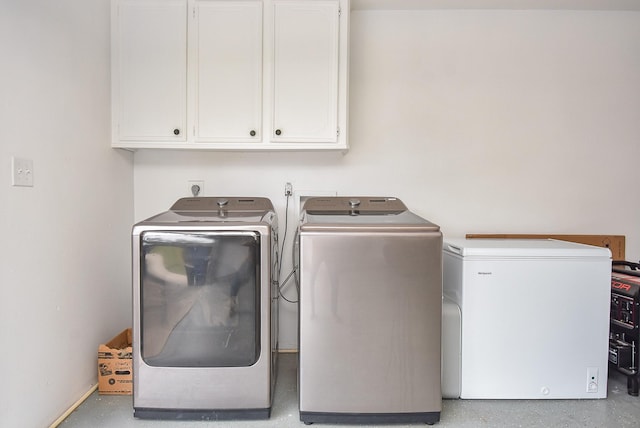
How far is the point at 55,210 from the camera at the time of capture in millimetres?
1617

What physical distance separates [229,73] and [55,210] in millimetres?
1081

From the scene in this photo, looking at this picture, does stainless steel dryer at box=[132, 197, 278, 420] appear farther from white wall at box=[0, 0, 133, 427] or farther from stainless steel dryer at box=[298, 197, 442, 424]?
white wall at box=[0, 0, 133, 427]

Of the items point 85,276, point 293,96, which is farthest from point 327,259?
point 85,276

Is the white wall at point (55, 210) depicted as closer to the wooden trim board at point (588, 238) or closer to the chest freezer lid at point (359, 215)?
the chest freezer lid at point (359, 215)

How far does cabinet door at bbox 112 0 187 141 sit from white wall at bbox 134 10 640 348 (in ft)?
1.04

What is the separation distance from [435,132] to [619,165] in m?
1.20

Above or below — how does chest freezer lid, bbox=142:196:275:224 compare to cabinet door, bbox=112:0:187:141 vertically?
below

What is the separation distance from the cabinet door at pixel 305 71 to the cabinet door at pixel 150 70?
1.71 ft

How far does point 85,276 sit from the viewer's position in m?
1.83

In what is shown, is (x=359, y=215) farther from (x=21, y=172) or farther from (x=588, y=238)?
(x=588, y=238)

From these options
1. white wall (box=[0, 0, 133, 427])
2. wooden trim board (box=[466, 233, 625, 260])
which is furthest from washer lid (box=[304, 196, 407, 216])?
white wall (box=[0, 0, 133, 427])

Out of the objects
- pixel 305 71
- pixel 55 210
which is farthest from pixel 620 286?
pixel 55 210

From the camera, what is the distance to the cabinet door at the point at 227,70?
2.05m

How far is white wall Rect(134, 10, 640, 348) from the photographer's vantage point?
2365 millimetres
